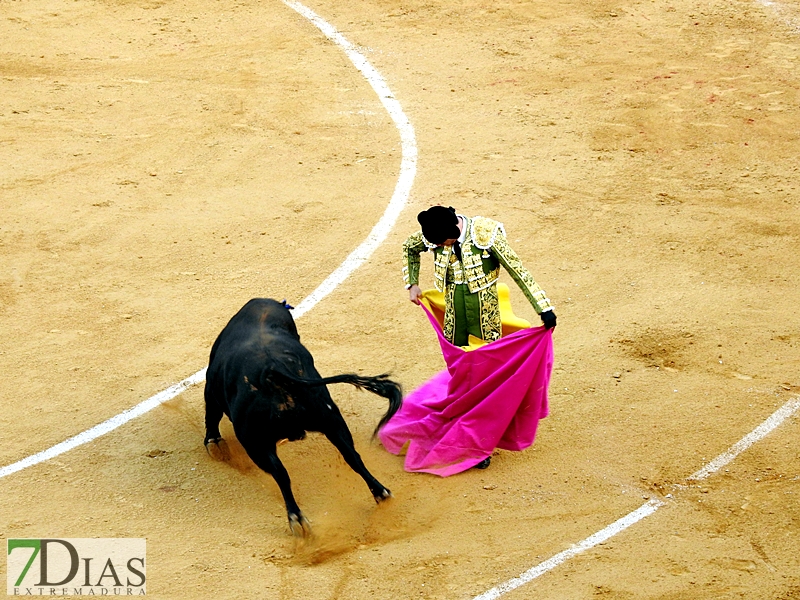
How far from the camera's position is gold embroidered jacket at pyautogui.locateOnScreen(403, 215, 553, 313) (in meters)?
5.38

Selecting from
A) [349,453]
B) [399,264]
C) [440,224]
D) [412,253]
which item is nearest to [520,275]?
[440,224]

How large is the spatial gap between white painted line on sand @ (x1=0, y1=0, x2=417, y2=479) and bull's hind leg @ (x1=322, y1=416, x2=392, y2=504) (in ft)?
5.53

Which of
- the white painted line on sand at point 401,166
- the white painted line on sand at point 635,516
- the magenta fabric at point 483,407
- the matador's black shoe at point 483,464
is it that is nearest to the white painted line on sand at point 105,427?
the white painted line on sand at point 401,166

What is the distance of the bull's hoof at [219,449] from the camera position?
5.82 meters

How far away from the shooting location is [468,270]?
216 inches

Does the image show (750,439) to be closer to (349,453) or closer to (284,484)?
(349,453)

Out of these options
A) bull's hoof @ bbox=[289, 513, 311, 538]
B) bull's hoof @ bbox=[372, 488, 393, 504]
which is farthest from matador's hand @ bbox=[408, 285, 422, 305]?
bull's hoof @ bbox=[289, 513, 311, 538]

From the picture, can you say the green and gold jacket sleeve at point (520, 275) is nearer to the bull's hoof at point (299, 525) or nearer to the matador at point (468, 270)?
the matador at point (468, 270)

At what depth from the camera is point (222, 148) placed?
31.4 ft

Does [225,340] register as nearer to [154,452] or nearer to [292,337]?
[292,337]

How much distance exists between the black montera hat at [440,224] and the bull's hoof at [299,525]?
154 centimetres

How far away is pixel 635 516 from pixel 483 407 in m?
0.97

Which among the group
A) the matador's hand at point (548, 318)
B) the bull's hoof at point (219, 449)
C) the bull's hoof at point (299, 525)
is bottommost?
the bull's hoof at point (219, 449)

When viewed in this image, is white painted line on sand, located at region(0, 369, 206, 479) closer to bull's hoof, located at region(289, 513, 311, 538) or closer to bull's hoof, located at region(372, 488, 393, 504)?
bull's hoof, located at region(289, 513, 311, 538)
